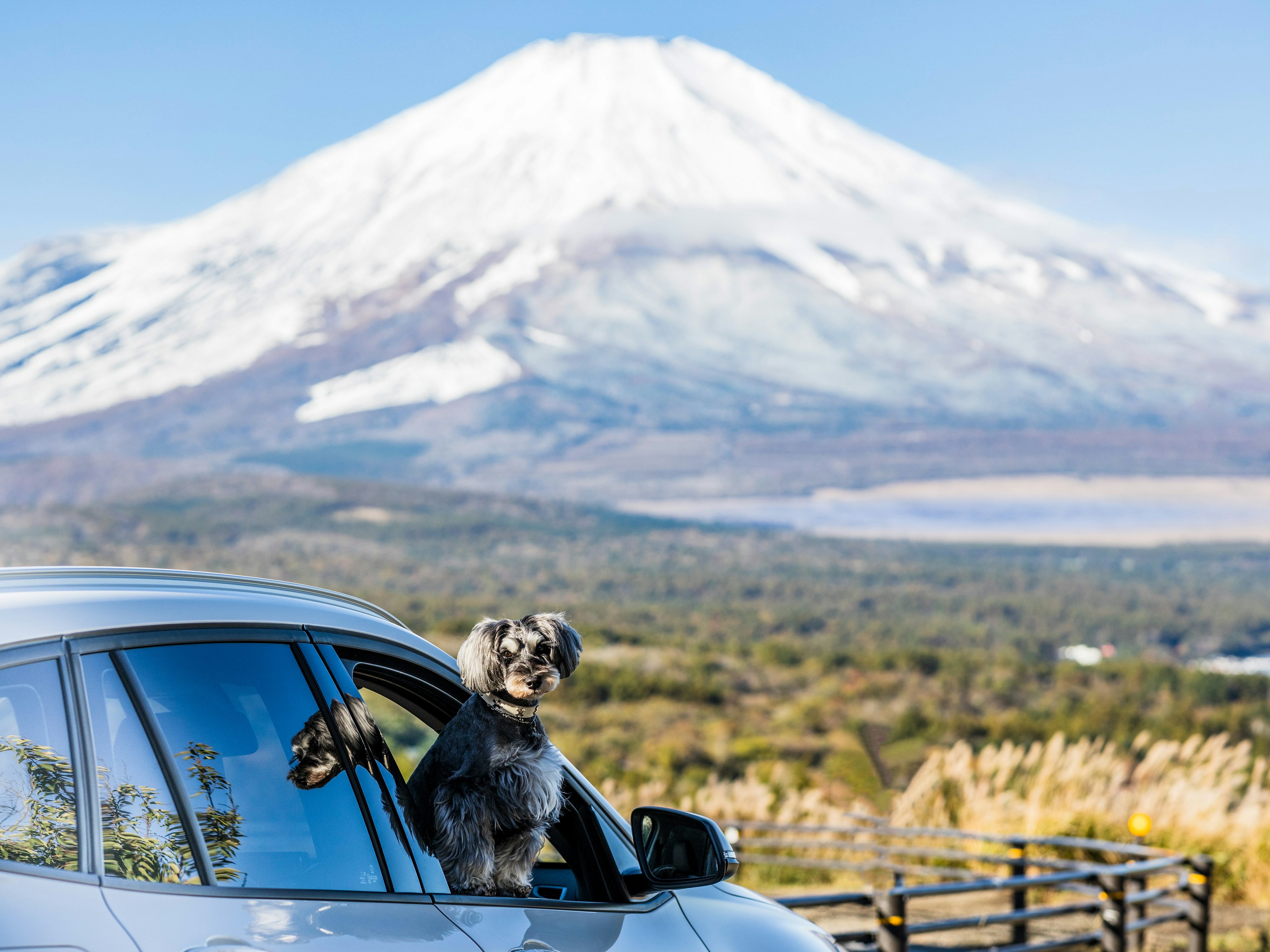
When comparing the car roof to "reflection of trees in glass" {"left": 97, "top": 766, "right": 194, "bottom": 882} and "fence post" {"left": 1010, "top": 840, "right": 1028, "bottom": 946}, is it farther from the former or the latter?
"fence post" {"left": 1010, "top": 840, "right": 1028, "bottom": 946}

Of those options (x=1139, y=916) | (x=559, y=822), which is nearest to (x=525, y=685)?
(x=559, y=822)

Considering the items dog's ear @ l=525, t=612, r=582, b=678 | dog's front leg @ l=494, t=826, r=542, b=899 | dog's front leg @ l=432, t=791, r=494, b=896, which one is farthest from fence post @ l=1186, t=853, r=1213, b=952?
dog's front leg @ l=432, t=791, r=494, b=896

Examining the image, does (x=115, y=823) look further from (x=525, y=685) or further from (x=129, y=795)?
(x=525, y=685)

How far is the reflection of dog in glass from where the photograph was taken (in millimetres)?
2355

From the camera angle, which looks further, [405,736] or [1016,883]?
[405,736]

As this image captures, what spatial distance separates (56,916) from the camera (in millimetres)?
1585

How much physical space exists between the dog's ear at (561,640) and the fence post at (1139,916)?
620 cm

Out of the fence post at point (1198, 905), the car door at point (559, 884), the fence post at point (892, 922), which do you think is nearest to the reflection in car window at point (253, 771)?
the car door at point (559, 884)

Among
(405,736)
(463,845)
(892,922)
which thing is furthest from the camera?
(405,736)

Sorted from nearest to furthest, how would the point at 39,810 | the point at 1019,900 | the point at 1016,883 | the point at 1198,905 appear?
1. the point at 39,810
2. the point at 1016,883
3. the point at 1198,905
4. the point at 1019,900

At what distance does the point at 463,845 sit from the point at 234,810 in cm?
49

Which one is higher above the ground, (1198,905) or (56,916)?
(56,916)

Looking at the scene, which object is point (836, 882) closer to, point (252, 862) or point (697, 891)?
point (697, 891)

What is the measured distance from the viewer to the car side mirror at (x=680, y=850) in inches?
106
